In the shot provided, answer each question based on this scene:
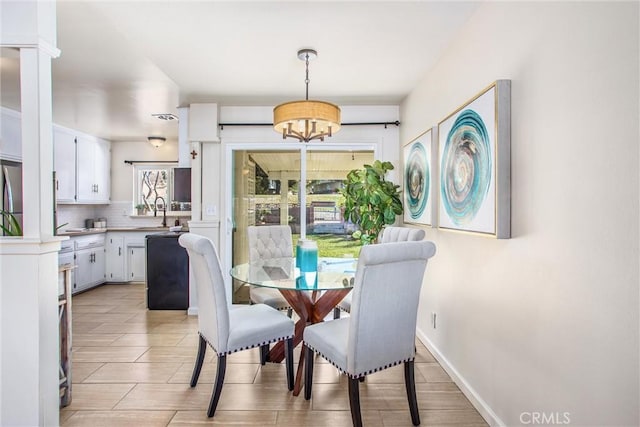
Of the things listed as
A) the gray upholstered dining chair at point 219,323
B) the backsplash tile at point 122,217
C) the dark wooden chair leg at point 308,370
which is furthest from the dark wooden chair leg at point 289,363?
the backsplash tile at point 122,217

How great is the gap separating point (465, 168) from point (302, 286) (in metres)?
1.27

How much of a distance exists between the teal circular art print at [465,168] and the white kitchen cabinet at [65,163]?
16.4 feet

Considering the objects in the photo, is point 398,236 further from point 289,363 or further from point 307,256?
point 289,363

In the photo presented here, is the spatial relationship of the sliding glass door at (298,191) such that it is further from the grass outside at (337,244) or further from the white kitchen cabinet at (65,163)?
the white kitchen cabinet at (65,163)

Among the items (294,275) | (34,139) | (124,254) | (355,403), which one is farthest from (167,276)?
(355,403)

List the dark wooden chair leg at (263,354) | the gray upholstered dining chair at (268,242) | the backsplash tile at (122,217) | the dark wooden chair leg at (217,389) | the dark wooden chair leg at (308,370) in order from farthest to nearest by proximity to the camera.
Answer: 1. the backsplash tile at (122,217)
2. the gray upholstered dining chair at (268,242)
3. the dark wooden chair leg at (263,354)
4. the dark wooden chair leg at (308,370)
5. the dark wooden chair leg at (217,389)

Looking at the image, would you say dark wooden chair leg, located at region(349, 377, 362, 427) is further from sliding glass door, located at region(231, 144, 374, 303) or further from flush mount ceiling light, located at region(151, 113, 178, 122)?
flush mount ceiling light, located at region(151, 113, 178, 122)

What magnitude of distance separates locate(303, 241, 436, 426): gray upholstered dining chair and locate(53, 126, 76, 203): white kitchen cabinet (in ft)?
15.4

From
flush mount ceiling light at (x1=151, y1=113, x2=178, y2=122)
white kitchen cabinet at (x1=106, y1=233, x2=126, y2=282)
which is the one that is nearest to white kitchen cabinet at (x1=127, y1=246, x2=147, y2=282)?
white kitchen cabinet at (x1=106, y1=233, x2=126, y2=282)

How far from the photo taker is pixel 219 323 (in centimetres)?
197

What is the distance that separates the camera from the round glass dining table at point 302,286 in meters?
2.18

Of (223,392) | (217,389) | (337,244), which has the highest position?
(337,244)

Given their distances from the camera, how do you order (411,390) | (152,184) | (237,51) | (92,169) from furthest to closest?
(152,184), (92,169), (237,51), (411,390)

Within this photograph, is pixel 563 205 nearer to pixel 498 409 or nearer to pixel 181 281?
Answer: pixel 498 409
